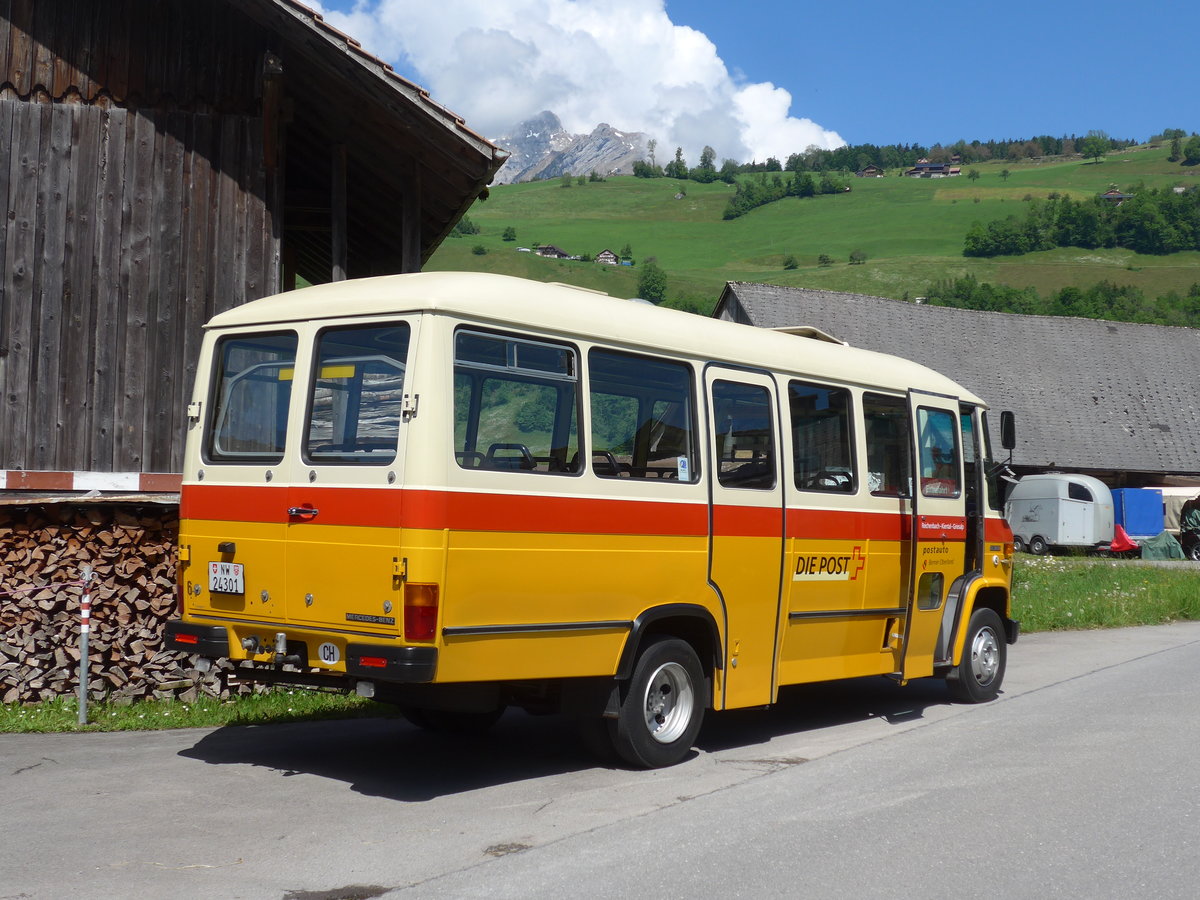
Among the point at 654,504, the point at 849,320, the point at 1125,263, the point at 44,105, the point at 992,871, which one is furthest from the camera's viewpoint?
the point at 1125,263

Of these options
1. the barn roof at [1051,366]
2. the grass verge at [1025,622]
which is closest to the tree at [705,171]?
the barn roof at [1051,366]

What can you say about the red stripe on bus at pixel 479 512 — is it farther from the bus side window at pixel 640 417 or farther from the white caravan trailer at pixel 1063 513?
the white caravan trailer at pixel 1063 513

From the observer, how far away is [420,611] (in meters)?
6.63

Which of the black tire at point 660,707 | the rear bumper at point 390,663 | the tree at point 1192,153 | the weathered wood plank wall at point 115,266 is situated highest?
the tree at point 1192,153

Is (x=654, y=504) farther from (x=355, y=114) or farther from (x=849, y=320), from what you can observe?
(x=849, y=320)

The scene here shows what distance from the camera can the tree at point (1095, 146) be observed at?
577ft

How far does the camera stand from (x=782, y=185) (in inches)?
5974

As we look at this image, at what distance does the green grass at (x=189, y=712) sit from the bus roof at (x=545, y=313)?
3.10 m

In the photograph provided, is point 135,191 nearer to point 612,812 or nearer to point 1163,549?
point 612,812

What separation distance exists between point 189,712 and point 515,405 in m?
4.09

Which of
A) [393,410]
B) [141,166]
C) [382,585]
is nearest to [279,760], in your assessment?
[382,585]

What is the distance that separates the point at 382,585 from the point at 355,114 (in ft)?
23.1

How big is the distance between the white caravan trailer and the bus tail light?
3562 centimetres

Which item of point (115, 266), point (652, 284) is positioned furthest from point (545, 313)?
point (652, 284)
